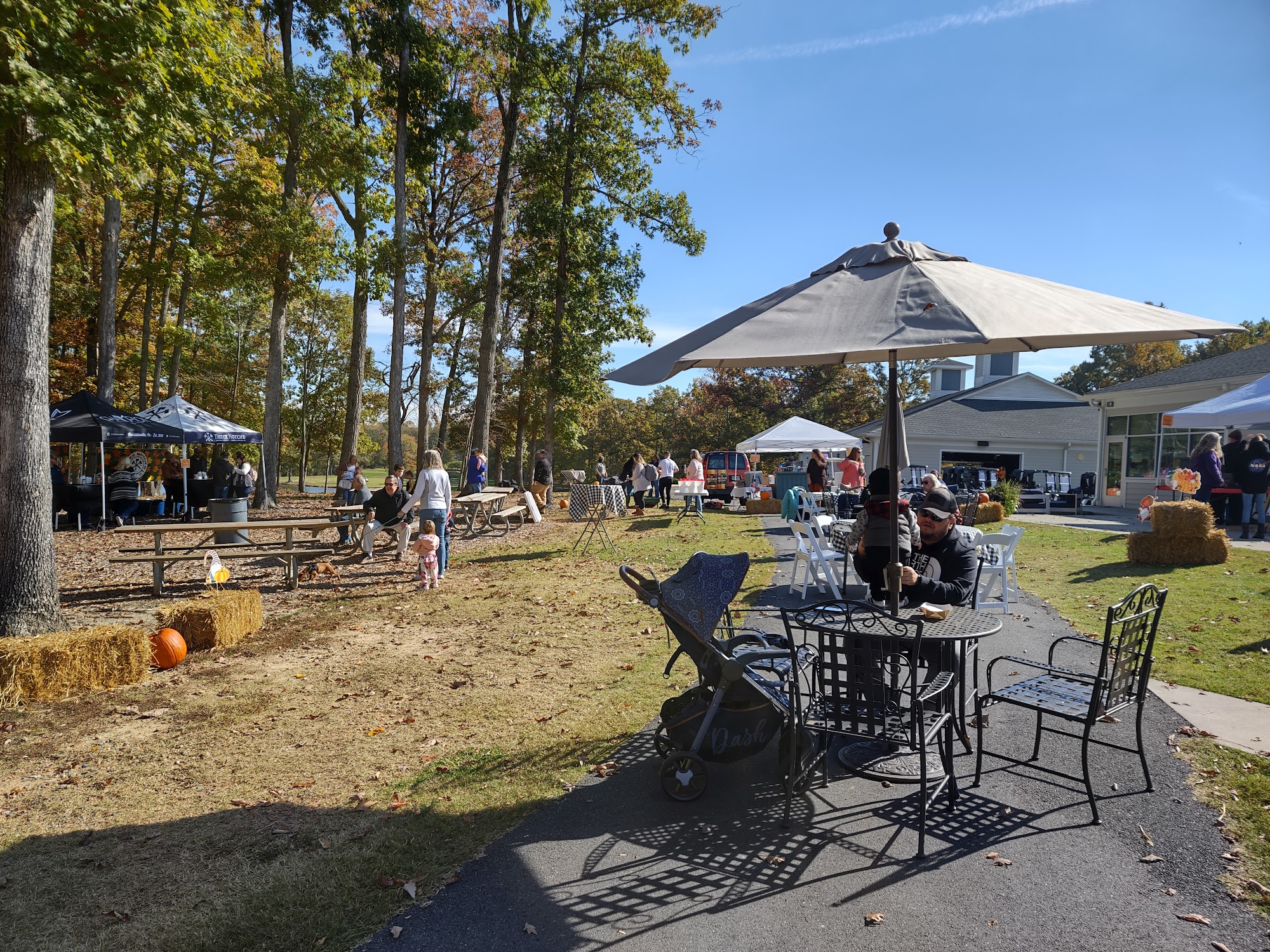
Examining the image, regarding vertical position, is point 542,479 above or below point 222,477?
below

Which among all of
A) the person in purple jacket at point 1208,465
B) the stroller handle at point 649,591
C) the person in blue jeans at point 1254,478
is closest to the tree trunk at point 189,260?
the stroller handle at point 649,591

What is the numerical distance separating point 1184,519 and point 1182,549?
1.57ft

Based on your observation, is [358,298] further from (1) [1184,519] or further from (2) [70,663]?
(1) [1184,519]

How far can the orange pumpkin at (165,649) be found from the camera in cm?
648

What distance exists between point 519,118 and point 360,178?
793cm

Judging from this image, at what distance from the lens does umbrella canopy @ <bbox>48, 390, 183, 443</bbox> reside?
624 inches

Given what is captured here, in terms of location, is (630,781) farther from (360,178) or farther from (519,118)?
(519,118)

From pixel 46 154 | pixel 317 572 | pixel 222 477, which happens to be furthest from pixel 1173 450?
pixel 222 477

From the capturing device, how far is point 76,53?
5926mm

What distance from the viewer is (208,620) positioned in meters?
6.98

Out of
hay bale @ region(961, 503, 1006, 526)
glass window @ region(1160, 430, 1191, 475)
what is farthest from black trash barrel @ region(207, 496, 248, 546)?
glass window @ region(1160, 430, 1191, 475)

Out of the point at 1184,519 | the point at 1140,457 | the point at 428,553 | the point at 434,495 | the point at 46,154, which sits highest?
the point at 46,154

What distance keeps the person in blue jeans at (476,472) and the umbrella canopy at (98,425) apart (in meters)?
6.80

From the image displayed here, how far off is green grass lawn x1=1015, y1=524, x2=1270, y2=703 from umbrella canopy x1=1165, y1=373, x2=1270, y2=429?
6.78 feet
